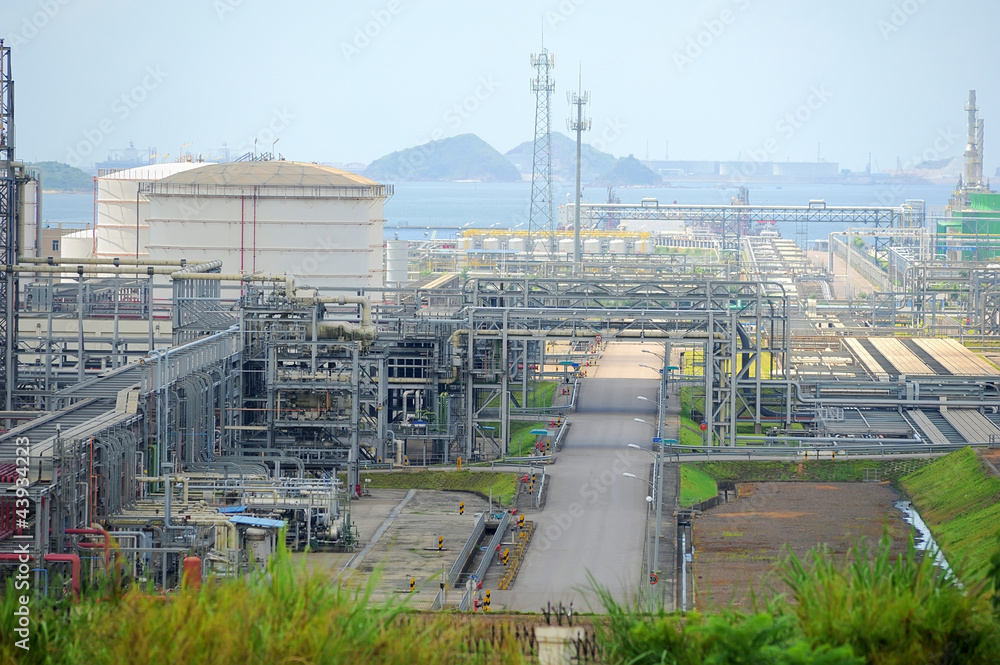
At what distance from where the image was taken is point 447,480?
34656mm

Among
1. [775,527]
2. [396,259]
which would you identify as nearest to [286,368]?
[775,527]

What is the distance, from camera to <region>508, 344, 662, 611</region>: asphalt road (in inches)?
987

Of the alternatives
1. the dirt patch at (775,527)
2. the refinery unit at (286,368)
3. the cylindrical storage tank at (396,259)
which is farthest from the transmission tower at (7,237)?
the cylindrical storage tank at (396,259)

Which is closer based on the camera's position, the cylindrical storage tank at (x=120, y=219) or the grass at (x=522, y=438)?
the grass at (x=522, y=438)

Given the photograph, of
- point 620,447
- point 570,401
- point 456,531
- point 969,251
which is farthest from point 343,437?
point 969,251

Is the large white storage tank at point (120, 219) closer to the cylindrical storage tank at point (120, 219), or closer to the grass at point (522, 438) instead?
the cylindrical storage tank at point (120, 219)

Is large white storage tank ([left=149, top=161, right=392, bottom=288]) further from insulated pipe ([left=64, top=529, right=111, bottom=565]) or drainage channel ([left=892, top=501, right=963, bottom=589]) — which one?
insulated pipe ([left=64, top=529, right=111, bottom=565])

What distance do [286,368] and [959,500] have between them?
17006 millimetres

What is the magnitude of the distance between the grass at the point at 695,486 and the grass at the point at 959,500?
4.94 metres

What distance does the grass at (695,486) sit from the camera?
32750mm

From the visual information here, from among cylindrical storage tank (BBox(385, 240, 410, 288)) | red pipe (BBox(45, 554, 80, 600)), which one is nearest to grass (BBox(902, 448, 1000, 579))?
red pipe (BBox(45, 554, 80, 600))

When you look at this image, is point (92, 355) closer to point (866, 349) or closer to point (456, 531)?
point (456, 531)

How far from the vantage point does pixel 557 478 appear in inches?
1358

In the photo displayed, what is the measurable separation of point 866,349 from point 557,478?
21255 millimetres
